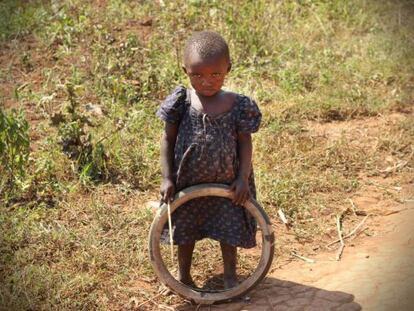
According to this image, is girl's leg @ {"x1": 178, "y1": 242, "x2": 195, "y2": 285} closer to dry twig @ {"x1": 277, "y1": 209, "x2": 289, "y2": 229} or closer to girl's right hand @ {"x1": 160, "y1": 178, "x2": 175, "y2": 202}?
girl's right hand @ {"x1": 160, "y1": 178, "x2": 175, "y2": 202}

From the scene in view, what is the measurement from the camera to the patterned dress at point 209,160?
9.40ft

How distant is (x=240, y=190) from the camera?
2879 mm

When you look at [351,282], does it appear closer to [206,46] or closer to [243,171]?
[243,171]

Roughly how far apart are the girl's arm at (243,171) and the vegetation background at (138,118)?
768 millimetres

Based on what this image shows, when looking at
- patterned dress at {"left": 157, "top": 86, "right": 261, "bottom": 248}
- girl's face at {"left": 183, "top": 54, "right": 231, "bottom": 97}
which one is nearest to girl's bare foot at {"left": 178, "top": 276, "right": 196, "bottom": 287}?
patterned dress at {"left": 157, "top": 86, "right": 261, "bottom": 248}

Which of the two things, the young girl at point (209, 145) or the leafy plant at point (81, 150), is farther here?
the leafy plant at point (81, 150)

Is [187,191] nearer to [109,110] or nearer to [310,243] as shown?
[310,243]

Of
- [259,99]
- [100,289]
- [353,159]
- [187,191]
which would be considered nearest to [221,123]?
[187,191]

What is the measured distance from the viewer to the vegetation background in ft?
11.2

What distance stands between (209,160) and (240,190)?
0.20m

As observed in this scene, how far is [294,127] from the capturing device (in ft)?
15.7

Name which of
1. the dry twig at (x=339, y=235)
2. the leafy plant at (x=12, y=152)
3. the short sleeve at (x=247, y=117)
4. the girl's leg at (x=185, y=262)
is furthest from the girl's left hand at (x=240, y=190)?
the leafy plant at (x=12, y=152)

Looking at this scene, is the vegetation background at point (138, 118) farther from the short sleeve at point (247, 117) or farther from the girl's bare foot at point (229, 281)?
the short sleeve at point (247, 117)

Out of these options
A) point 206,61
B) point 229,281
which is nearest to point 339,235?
point 229,281
